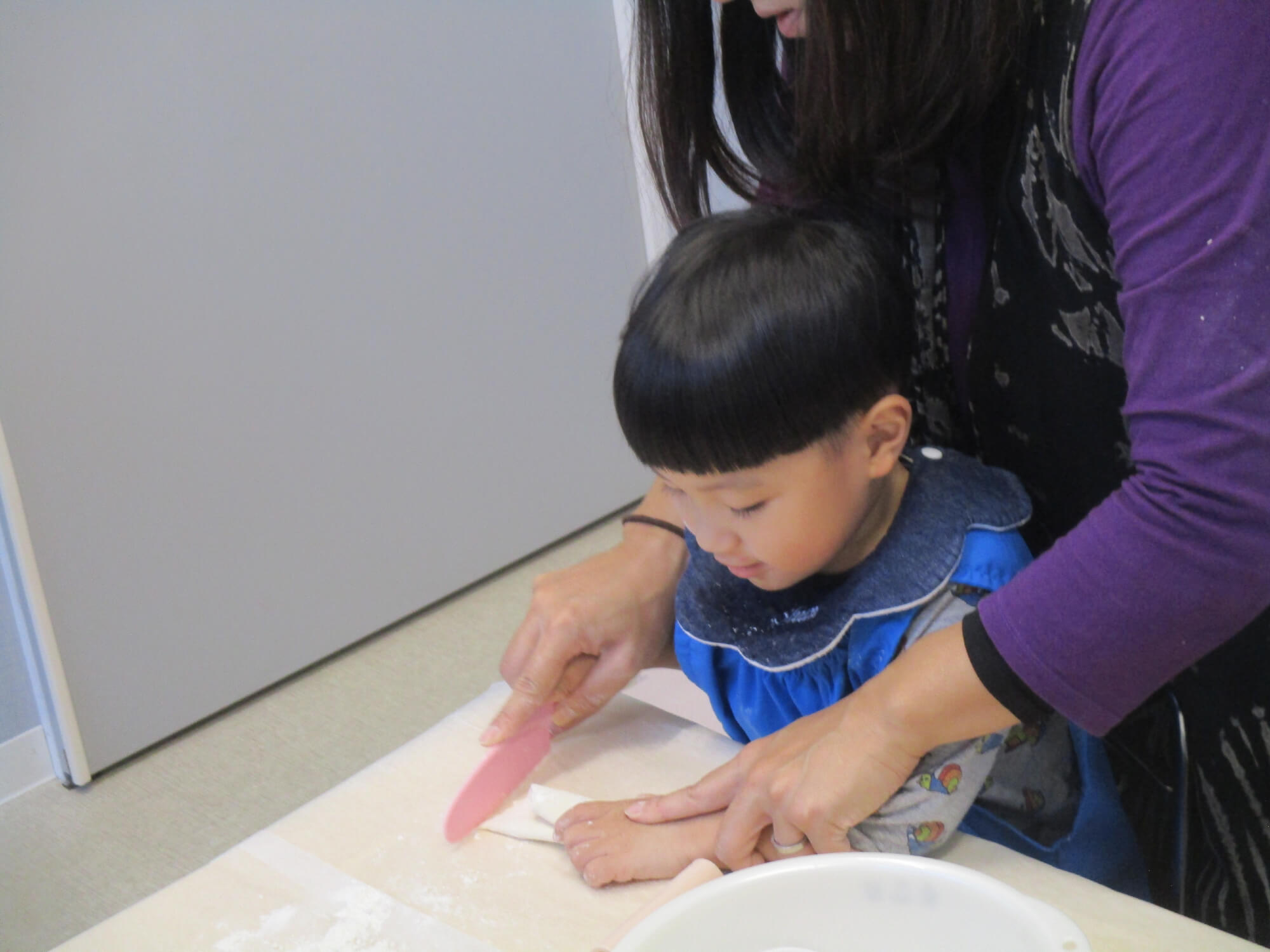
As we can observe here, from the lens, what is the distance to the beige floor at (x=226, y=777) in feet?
4.81

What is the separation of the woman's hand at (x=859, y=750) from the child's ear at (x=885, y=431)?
6.0 inches

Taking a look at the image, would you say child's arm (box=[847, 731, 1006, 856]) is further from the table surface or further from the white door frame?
the white door frame

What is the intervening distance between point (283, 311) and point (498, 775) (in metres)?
1.30

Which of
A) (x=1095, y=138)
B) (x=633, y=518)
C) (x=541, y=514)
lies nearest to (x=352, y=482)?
(x=541, y=514)

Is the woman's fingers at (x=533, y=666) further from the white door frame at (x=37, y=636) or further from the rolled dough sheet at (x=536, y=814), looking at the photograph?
the white door frame at (x=37, y=636)

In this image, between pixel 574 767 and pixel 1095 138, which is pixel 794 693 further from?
pixel 1095 138

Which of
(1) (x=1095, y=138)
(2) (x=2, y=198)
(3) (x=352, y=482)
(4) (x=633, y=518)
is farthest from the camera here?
(3) (x=352, y=482)

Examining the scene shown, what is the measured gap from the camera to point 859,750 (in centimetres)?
58

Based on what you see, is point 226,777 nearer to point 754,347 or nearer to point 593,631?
point 593,631

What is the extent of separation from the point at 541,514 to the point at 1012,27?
1.77 m

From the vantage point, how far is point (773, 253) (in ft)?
2.19

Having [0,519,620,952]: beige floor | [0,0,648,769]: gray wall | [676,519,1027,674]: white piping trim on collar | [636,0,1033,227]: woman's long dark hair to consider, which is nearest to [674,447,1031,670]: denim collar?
[676,519,1027,674]: white piping trim on collar

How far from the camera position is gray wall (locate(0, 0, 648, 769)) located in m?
1.57

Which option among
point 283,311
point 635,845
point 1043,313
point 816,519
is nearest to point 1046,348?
point 1043,313
